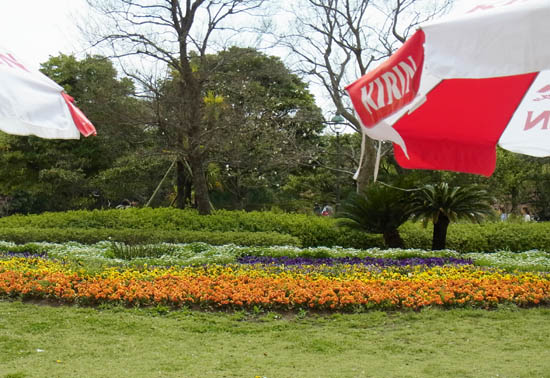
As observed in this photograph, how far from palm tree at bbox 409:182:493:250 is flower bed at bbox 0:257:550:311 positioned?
3.45 meters

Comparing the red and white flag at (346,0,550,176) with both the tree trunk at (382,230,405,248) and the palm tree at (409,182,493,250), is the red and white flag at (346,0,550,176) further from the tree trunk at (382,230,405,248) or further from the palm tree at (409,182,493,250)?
the tree trunk at (382,230,405,248)

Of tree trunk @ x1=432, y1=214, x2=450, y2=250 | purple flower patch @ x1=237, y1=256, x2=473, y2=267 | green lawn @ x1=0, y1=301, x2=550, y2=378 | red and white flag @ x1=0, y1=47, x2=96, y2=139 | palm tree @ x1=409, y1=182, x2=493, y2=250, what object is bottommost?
green lawn @ x1=0, y1=301, x2=550, y2=378

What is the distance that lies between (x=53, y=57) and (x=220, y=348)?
23963mm

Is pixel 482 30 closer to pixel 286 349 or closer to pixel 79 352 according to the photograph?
pixel 286 349

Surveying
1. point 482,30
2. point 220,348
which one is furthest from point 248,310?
point 482,30

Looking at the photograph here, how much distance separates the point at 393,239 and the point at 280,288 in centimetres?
663

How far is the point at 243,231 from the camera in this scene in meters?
14.2

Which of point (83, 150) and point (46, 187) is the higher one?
point (83, 150)

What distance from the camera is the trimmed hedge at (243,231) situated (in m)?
12.8

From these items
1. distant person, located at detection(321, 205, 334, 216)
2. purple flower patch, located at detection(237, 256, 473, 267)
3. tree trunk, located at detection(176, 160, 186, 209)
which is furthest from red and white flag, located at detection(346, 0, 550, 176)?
distant person, located at detection(321, 205, 334, 216)

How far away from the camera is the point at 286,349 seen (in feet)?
16.6

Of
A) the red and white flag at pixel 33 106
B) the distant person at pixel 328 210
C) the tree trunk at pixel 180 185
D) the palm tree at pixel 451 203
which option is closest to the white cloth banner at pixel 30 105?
the red and white flag at pixel 33 106

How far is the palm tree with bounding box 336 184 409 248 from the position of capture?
491 inches

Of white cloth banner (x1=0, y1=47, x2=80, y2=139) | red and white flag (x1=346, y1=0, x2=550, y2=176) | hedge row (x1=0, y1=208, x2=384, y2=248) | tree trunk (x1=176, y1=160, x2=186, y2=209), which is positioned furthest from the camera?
tree trunk (x1=176, y1=160, x2=186, y2=209)
